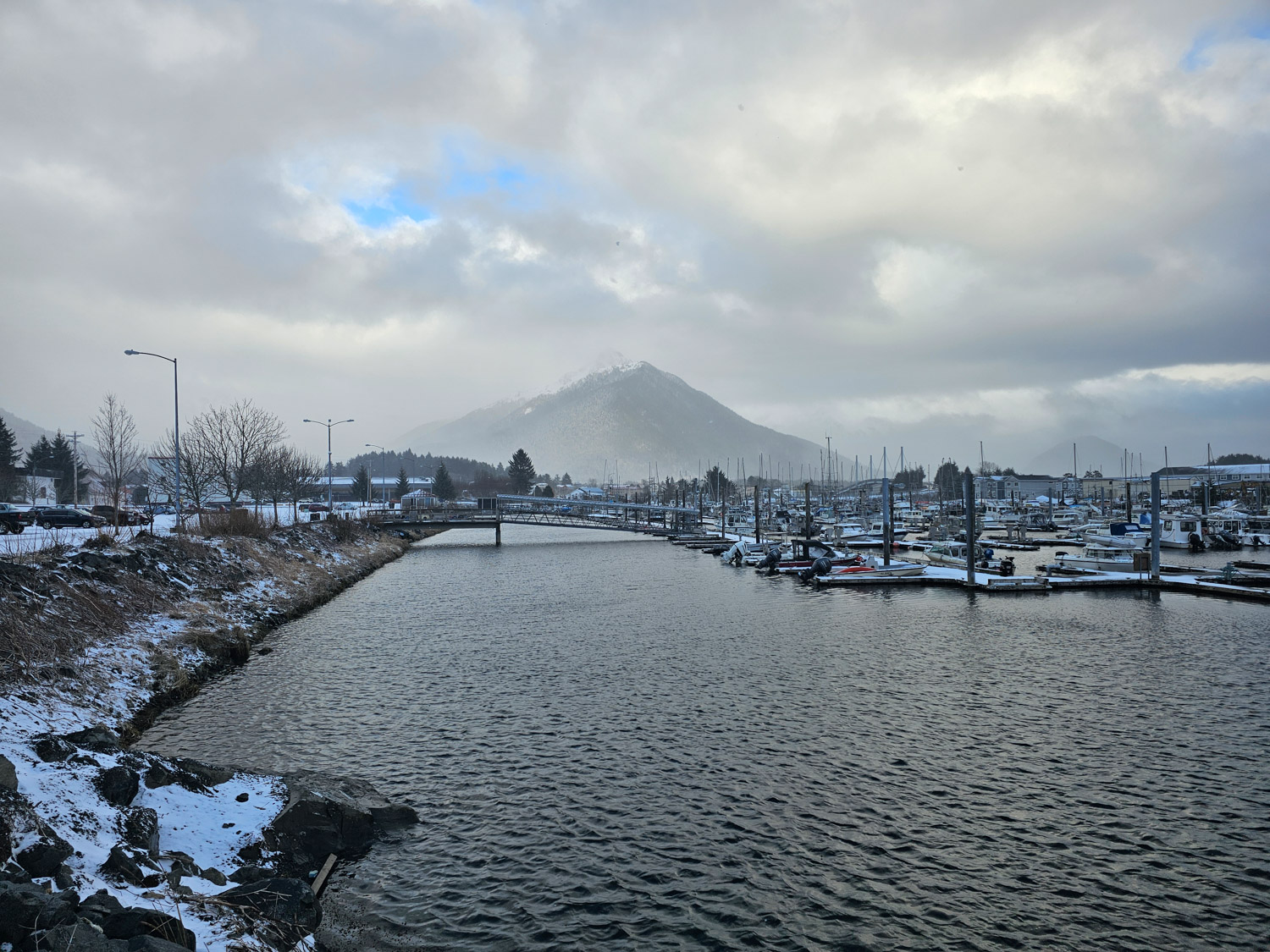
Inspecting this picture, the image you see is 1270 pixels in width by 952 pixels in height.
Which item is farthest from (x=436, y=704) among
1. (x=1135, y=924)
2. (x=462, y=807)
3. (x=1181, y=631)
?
(x=1181, y=631)

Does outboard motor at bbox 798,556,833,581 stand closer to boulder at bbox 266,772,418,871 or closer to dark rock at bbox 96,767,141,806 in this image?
boulder at bbox 266,772,418,871

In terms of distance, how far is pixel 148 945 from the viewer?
8.18 meters

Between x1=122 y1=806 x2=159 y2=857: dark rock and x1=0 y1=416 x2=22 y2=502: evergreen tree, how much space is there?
96515mm

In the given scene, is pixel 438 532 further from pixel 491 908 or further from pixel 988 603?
pixel 491 908

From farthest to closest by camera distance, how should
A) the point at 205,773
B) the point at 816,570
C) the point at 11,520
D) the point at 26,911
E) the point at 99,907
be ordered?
1. the point at 816,570
2. the point at 11,520
3. the point at 205,773
4. the point at 99,907
5. the point at 26,911

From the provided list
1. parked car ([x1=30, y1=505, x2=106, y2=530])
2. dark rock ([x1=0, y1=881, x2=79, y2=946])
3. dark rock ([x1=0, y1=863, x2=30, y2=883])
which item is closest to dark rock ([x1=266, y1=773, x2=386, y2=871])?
dark rock ([x1=0, y1=863, x2=30, y2=883])

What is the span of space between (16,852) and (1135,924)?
653 inches

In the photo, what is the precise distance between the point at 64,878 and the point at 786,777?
555 inches

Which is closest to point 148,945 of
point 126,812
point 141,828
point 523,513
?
point 141,828

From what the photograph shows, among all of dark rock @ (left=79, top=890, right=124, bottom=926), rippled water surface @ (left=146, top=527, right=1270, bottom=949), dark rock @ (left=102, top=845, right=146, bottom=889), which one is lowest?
rippled water surface @ (left=146, top=527, right=1270, bottom=949)

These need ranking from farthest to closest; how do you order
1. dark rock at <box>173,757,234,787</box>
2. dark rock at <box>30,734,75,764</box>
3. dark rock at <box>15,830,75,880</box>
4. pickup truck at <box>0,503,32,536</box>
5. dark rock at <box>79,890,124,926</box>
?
pickup truck at <box>0,503,32,536</box>, dark rock at <box>173,757,234,787</box>, dark rock at <box>30,734,75,764</box>, dark rock at <box>15,830,75,880</box>, dark rock at <box>79,890,124,926</box>

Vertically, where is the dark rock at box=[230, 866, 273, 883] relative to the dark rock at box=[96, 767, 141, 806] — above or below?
below

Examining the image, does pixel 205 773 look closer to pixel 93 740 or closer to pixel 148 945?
pixel 93 740

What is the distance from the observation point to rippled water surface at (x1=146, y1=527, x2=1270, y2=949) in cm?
1236
